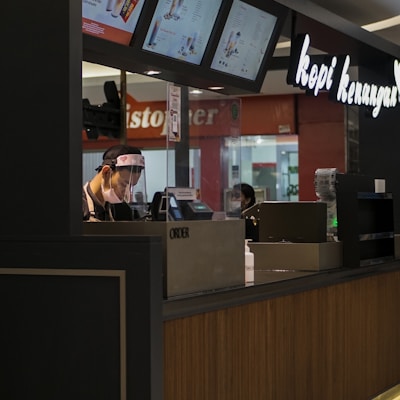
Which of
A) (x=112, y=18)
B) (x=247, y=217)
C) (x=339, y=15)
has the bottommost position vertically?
(x=247, y=217)

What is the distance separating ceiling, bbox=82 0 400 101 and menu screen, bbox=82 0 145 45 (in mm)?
783

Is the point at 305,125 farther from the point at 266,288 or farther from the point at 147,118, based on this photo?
the point at 266,288

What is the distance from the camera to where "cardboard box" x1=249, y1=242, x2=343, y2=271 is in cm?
433

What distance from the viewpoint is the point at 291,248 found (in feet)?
14.5

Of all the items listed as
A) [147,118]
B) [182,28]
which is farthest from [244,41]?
[147,118]

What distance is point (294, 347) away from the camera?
3588mm

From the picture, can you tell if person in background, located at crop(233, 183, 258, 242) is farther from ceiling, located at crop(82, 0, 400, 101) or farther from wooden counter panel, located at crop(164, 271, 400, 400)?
ceiling, located at crop(82, 0, 400, 101)

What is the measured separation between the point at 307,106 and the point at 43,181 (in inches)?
352

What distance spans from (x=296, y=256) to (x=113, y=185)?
3.38ft

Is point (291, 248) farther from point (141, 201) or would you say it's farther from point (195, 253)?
point (195, 253)

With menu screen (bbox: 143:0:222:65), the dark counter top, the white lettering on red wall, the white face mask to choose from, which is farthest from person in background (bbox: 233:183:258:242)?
the white lettering on red wall

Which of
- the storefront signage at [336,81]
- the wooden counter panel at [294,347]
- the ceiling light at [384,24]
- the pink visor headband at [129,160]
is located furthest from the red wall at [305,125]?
the pink visor headband at [129,160]

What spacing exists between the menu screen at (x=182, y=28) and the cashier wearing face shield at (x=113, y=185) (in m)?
0.60

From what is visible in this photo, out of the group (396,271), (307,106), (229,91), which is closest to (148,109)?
(307,106)
